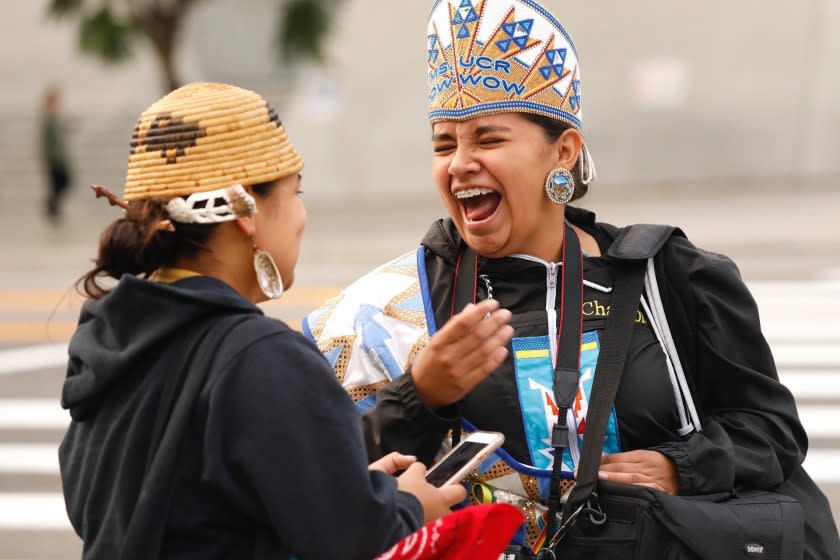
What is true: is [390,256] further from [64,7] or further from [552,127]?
[552,127]

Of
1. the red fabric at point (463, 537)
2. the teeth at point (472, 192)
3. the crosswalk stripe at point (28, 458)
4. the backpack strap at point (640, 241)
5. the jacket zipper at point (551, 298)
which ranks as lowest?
the crosswalk stripe at point (28, 458)

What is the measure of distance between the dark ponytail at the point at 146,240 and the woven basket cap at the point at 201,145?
33 mm

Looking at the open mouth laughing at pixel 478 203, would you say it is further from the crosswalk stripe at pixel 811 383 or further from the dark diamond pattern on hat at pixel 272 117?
the crosswalk stripe at pixel 811 383

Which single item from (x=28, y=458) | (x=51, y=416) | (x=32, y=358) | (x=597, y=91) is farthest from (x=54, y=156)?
(x=28, y=458)

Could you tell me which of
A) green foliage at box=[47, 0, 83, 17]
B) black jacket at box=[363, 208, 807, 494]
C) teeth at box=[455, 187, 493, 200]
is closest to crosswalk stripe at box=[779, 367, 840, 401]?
black jacket at box=[363, 208, 807, 494]

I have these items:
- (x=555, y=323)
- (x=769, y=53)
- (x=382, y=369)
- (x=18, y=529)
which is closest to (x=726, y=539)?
(x=555, y=323)

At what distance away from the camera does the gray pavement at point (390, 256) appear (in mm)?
7184

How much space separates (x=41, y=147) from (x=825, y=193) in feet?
43.4

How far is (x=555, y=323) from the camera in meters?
2.79

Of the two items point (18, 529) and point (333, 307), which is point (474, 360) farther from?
point (18, 529)

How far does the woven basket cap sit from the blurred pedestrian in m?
17.3

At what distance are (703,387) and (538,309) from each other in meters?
0.45

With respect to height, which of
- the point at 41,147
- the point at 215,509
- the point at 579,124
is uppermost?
the point at 579,124

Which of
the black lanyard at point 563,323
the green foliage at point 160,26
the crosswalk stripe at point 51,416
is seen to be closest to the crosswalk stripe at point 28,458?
the crosswalk stripe at point 51,416
